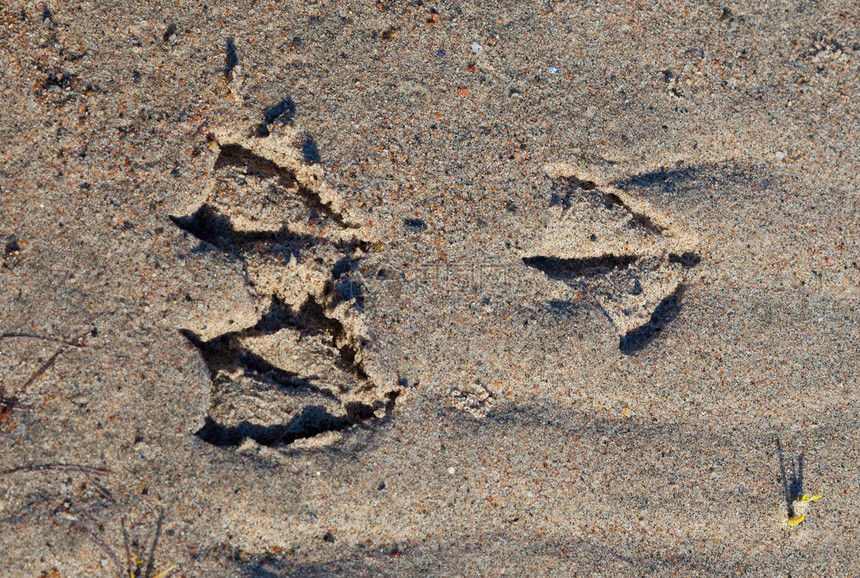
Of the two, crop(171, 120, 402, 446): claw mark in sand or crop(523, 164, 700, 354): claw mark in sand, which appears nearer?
crop(171, 120, 402, 446): claw mark in sand

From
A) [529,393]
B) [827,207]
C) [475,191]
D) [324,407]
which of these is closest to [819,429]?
[827,207]

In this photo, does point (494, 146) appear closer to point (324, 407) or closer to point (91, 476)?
point (324, 407)

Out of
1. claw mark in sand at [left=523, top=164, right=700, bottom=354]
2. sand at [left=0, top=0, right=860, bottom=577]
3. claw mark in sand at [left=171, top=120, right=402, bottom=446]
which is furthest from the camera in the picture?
claw mark in sand at [left=523, top=164, right=700, bottom=354]

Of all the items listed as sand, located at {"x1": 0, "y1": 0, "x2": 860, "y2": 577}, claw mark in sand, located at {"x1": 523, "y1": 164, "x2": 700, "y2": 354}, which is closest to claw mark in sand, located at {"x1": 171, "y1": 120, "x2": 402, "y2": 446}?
sand, located at {"x1": 0, "y1": 0, "x2": 860, "y2": 577}

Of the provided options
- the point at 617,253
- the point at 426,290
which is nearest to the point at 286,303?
the point at 426,290

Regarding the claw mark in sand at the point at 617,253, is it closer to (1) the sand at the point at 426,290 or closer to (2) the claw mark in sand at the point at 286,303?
(1) the sand at the point at 426,290

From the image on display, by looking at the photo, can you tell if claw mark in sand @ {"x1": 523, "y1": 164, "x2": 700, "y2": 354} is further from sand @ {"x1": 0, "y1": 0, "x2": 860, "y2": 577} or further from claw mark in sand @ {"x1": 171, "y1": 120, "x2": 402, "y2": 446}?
claw mark in sand @ {"x1": 171, "y1": 120, "x2": 402, "y2": 446}

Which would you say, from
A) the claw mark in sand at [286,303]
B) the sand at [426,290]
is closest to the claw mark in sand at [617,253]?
the sand at [426,290]
